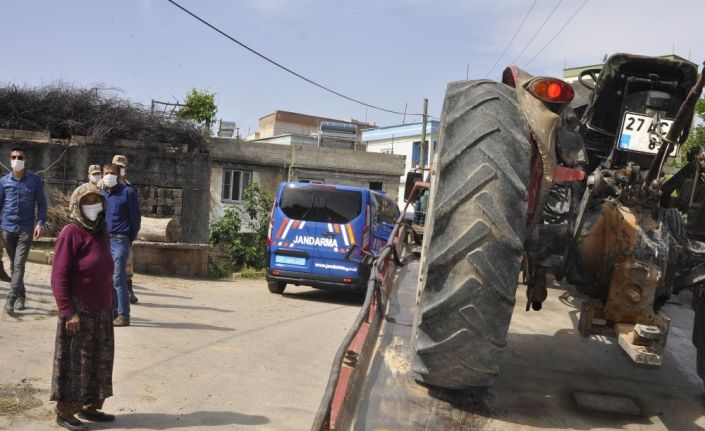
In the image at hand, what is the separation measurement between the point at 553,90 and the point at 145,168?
15.7 m

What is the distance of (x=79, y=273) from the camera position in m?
4.41

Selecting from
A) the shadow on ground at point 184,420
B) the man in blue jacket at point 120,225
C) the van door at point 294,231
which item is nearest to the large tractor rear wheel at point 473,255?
the shadow on ground at point 184,420

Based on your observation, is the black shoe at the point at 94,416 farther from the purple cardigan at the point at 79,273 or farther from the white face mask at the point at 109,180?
the white face mask at the point at 109,180

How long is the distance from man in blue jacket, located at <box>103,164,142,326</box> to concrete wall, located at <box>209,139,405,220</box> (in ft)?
55.2

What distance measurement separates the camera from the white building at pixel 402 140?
41812 mm

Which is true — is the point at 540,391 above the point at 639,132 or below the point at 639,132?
below

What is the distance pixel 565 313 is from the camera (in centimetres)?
548

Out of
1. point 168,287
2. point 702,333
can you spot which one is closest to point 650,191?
point 702,333

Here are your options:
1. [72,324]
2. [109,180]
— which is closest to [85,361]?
[72,324]

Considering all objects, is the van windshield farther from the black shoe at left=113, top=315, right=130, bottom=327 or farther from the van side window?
the black shoe at left=113, top=315, right=130, bottom=327

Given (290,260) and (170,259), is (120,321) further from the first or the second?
(170,259)

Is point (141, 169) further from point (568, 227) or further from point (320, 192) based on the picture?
point (568, 227)

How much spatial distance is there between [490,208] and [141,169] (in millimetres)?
15826

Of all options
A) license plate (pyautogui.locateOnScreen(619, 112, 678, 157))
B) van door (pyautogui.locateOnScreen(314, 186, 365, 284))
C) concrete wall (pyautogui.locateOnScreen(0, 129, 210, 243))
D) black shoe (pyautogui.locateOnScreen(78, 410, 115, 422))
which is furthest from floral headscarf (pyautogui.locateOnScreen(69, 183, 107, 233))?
concrete wall (pyautogui.locateOnScreen(0, 129, 210, 243))
